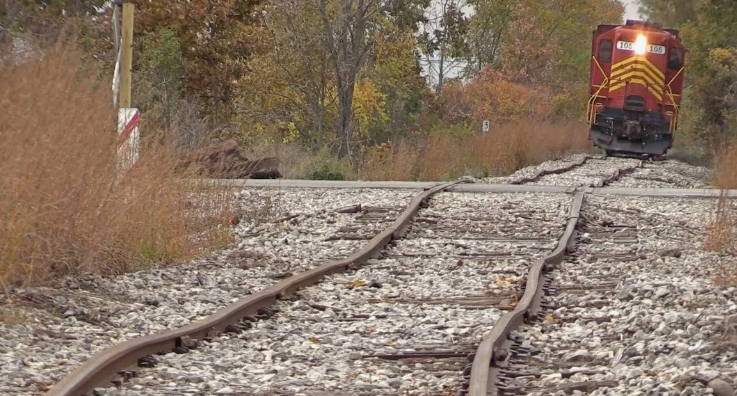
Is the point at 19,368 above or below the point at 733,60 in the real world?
below

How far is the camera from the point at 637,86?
26922mm

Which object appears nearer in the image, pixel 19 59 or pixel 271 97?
pixel 19 59

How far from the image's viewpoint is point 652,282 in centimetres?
737

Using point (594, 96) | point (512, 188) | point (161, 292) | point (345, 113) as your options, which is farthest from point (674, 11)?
point (161, 292)

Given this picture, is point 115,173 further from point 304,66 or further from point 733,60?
point 733,60

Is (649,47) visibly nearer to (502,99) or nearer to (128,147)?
(502,99)

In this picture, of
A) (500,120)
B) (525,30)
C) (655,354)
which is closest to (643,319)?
(655,354)

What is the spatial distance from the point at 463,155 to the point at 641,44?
6032 mm

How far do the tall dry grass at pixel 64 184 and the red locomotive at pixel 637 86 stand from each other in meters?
19.9

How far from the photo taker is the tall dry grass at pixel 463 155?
68.6 ft

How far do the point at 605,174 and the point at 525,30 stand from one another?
2877 centimetres

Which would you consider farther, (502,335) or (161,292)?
(161,292)

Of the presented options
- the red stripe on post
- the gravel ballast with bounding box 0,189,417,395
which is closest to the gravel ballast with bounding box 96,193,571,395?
the gravel ballast with bounding box 0,189,417,395

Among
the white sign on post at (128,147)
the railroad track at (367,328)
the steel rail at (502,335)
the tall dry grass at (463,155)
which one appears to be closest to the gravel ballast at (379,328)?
the railroad track at (367,328)
